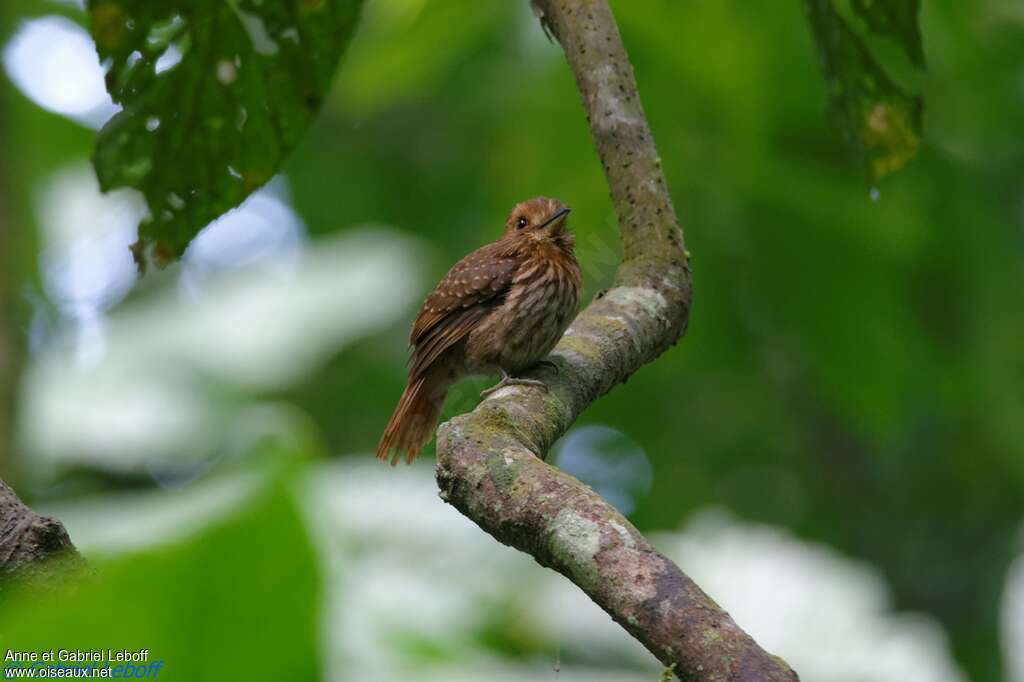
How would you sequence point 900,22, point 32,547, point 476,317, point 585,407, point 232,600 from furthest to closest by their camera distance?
point 476,317 → point 900,22 → point 585,407 → point 32,547 → point 232,600

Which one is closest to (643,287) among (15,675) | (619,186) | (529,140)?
(619,186)

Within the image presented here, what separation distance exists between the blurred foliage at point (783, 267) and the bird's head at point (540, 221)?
0.23m

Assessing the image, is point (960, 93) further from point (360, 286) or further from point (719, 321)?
point (360, 286)

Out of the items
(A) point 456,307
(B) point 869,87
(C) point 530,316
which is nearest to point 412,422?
(A) point 456,307

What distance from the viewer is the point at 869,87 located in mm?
2869

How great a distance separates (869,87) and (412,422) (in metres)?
1.90

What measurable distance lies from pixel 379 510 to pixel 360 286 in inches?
57.2

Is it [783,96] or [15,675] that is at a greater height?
[783,96]

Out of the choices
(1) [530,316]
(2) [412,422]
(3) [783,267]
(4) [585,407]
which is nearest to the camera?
(4) [585,407]

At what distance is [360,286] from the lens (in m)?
5.96

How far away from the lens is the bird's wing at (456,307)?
4062 millimetres

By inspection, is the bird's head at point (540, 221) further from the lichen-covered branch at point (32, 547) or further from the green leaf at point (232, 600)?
the green leaf at point (232, 600)

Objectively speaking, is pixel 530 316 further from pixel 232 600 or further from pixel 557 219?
pixel 232 600

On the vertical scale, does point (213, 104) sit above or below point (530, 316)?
below
